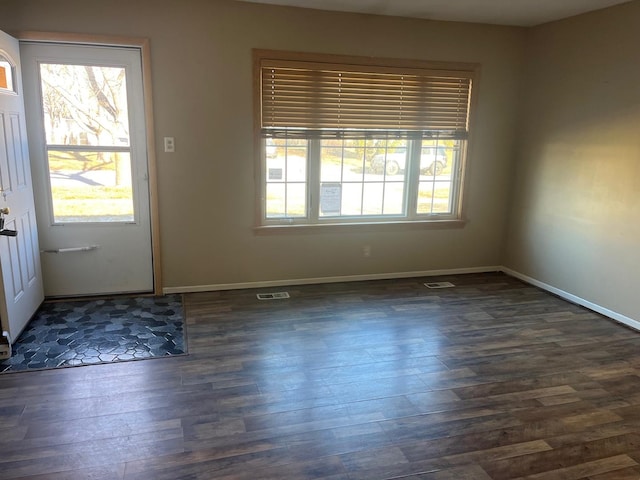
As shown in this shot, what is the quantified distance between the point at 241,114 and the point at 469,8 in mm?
2152

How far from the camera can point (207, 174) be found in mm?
4098

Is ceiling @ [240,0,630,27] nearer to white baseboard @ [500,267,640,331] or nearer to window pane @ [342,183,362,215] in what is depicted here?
window pane @ [342,183,362,215]

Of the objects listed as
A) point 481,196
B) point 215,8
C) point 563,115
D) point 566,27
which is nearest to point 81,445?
point 215,8

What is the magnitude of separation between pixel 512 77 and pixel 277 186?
8.75 feet

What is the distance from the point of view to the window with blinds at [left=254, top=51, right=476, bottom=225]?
4.14 meters

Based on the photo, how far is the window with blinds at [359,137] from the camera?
4.14 m

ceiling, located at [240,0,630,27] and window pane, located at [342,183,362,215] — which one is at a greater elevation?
ceiling, located at [240,0,630,27]

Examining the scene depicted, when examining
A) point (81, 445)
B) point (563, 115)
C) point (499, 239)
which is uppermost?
point (563, 115)

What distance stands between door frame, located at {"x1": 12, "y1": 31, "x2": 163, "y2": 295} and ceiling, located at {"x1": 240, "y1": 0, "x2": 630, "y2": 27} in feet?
3.34

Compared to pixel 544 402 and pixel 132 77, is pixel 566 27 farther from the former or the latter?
pixel 132 77

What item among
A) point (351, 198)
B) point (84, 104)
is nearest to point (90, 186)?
point (84, 104)

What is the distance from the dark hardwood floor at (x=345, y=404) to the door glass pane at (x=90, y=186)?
1.23 meters

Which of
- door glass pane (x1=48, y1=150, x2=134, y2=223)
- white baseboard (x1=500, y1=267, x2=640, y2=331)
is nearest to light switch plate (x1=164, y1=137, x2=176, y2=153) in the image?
door glass pane (x1=48, y1=150, x2=134, y2=223)

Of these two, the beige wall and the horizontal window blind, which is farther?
the horizontal window blind
